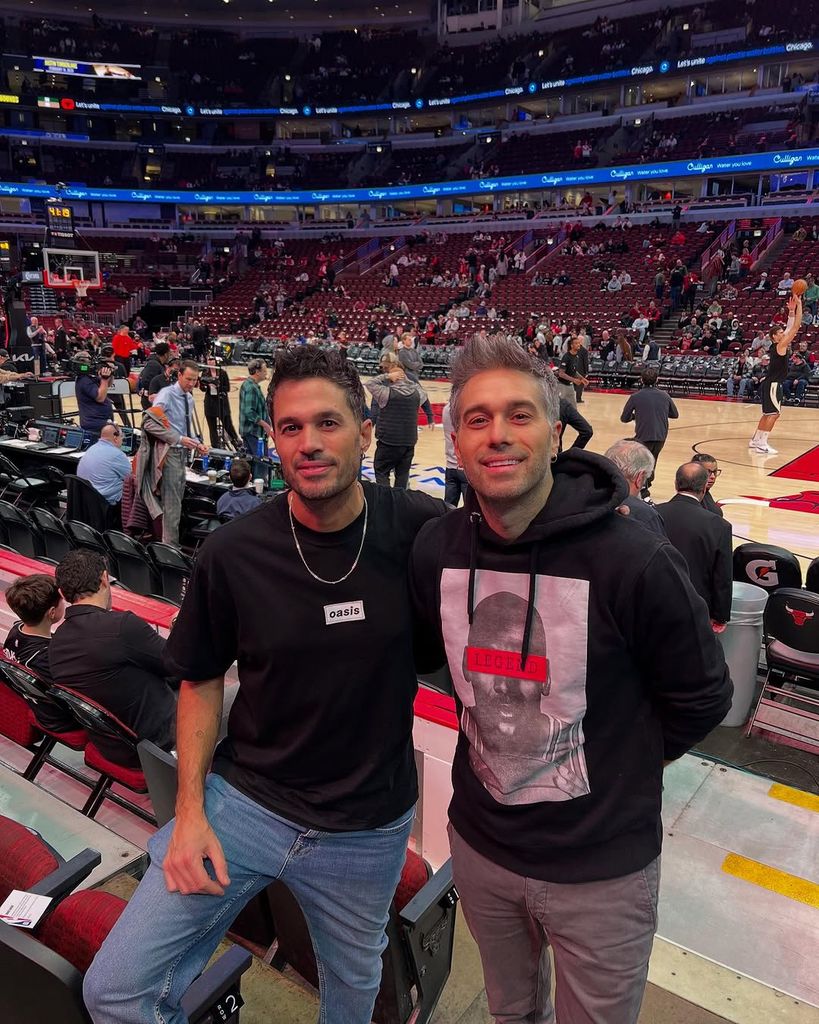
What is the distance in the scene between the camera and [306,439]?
60.2 inches

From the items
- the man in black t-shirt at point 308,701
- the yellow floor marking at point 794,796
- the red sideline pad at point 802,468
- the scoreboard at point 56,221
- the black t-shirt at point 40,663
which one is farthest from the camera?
the scoreboard at point 56,221

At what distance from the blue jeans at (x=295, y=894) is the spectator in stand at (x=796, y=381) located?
1661cm

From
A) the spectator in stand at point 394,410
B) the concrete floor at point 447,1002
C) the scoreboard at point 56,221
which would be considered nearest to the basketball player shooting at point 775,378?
the spectator in stand at point 394,410

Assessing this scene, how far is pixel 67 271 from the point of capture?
82.7ft

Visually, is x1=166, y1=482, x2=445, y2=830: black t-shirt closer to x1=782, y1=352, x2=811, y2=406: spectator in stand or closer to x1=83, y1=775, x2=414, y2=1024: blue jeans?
x1=83, y1=775, x2=414, y2=1024: blue jeans

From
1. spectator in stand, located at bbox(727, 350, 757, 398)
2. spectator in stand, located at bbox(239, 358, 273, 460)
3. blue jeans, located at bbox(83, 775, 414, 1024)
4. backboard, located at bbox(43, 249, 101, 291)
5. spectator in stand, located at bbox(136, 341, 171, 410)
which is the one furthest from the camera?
backboard, located at bbox(43, 249, 101, 291)

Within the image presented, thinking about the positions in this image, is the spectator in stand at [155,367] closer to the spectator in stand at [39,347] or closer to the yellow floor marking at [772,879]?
the yellow floor marking at [772,879]

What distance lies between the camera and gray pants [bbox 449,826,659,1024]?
4.29ft

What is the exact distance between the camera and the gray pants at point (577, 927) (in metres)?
1.31

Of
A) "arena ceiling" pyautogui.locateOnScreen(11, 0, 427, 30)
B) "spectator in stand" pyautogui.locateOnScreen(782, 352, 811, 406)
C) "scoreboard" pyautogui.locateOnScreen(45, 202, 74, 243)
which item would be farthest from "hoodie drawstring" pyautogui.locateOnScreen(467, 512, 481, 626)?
"arena ceiling" pyautogui.locateOnScreen(11, 0, 427, 30)

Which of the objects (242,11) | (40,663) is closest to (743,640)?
(40,663)

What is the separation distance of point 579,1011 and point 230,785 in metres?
0.79

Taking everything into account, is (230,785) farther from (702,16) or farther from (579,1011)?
(702,16)

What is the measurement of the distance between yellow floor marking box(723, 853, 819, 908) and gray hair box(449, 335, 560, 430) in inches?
77.0
